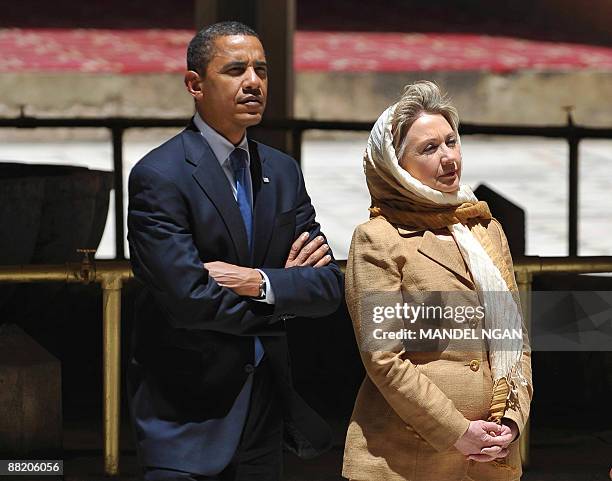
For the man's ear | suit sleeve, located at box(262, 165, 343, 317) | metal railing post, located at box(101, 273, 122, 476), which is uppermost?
the man's ear

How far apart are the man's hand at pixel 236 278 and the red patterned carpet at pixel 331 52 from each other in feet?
51.7

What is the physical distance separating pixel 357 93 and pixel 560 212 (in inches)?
225

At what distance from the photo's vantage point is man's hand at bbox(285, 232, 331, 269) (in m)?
3.94

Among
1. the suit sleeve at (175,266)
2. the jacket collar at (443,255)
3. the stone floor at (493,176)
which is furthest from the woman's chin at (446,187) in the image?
the stone floor at (493,176)

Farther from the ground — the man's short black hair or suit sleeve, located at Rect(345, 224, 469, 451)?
the man's short black hair

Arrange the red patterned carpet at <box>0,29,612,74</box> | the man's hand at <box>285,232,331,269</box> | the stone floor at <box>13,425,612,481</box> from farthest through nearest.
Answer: the red patterned carpet at <box>0,29,612,74</box> < the stone floor at <box>13,425,612,481</box> < the man's hand at <box>285,232,331,269</box>

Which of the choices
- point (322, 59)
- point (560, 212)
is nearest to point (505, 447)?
point (560, 212)

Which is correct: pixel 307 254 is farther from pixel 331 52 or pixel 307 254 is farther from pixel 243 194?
pixel 331 52

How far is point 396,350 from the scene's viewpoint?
3.77m

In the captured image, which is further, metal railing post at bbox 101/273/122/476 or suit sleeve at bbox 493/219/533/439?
metal railing post at bbox 101/273/122/476

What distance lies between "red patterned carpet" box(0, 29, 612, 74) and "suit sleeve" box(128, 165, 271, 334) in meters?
15.8

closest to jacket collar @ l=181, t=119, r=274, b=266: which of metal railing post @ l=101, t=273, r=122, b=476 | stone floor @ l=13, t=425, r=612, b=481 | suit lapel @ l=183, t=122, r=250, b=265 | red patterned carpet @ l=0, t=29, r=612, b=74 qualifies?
suit lapel @ l=183, t=122, r=250, b=265

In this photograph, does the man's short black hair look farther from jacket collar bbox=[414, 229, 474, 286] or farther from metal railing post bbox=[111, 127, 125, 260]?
metal railing post bbox=[111, 127, 125, 260]

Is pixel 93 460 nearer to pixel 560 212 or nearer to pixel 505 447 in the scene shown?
pixel 505 447
